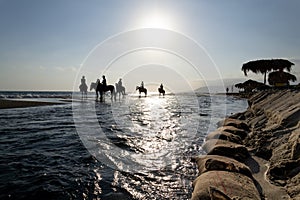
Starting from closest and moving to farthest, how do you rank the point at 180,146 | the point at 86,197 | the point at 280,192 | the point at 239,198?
the point at 239,198 → the point at 280,192 → the point at 86,197 → the point at 180,146

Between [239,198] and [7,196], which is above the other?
[239,198]

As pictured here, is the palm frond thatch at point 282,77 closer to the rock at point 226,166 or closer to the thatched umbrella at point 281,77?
the thatched umbrella at point 281,77

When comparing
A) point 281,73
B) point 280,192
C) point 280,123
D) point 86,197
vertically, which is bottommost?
point 86,197

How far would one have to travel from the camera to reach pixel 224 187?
5.46 m

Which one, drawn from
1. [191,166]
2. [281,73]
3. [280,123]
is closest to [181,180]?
[191,166]

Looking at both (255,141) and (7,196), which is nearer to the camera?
(7,196)

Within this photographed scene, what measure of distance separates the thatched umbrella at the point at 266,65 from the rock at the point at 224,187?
3062 cm

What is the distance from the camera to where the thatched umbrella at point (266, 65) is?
31977 mm

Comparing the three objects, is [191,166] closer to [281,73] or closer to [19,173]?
[19,173]

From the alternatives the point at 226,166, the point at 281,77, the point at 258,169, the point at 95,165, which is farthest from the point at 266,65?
the point at 95,165

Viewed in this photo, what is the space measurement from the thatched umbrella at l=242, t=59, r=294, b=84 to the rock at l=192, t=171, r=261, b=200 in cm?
3062

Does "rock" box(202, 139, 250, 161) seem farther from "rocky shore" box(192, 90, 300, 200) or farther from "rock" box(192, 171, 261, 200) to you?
"rock" box(192, 171, 261, 200)

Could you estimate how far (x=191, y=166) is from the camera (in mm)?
8461

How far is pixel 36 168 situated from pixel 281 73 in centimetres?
3591
